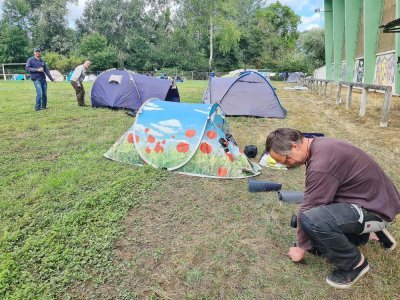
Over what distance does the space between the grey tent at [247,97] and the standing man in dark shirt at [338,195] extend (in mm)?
7245

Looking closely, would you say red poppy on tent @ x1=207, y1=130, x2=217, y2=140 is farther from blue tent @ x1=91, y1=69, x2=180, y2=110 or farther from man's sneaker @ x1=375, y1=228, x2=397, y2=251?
blue tent @ x1=91, y1=69, x2=180, y2=110

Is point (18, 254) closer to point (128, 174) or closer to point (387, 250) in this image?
point (128, 174)

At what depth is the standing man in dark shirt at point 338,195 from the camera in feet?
7.68

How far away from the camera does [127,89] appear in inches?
402

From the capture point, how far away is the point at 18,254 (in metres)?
2.77

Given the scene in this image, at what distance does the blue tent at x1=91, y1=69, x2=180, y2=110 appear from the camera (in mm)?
10156

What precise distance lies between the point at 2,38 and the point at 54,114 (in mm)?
39065

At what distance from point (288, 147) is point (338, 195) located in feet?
1.80

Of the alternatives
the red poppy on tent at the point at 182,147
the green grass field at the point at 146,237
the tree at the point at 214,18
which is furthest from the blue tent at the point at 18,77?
the red poppy on tent at the point at 182,147

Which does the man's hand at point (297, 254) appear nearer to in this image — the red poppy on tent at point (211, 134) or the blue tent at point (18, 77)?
the red poppy on tent at point (211, 134)

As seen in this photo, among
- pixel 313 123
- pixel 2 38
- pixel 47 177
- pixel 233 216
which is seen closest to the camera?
pixel 233 216

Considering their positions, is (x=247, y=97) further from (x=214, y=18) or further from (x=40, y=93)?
(x=214, y=18)

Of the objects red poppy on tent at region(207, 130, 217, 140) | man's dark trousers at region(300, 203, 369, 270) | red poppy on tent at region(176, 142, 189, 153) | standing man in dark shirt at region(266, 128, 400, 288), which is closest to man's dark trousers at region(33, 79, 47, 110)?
red poppy on tent at region(176, 142, 189, 153)

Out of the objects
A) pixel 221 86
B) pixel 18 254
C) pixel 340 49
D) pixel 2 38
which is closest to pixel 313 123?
pixel 221 86
